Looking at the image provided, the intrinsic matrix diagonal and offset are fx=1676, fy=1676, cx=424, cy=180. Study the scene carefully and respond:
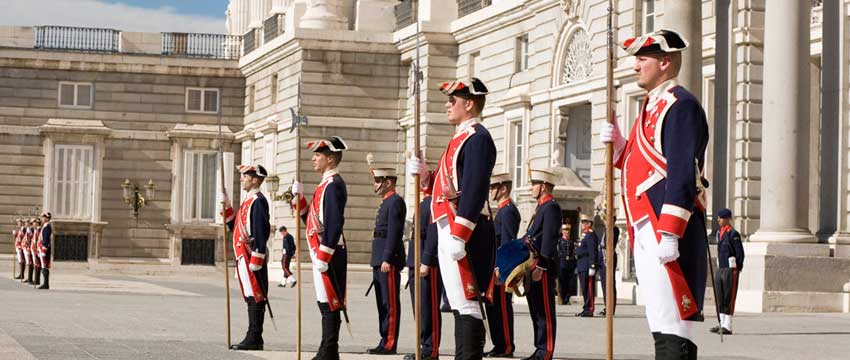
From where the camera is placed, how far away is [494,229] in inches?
435

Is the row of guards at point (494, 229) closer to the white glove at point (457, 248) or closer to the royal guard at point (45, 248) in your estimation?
the white glove at point (457, 248)

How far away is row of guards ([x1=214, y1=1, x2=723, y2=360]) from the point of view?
8406 mm

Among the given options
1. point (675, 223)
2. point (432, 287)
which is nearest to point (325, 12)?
point (432, 287)

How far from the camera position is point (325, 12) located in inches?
1860

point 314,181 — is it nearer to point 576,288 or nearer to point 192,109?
point 192,109

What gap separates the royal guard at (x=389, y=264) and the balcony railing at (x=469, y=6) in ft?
88.6

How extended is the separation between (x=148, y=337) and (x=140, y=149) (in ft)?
133

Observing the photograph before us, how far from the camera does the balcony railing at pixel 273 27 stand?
5141 centimetres

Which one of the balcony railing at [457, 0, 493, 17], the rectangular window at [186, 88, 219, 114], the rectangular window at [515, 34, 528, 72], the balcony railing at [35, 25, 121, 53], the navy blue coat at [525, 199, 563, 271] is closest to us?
the navy blue coat at [525, 199, 563, 271]

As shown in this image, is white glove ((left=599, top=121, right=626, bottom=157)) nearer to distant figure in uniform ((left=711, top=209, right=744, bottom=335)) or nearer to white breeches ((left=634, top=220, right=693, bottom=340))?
white breeches ((left=634, top=220, right=693, bottom=340))

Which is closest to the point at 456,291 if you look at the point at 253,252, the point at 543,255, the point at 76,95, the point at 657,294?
the point at 657,294

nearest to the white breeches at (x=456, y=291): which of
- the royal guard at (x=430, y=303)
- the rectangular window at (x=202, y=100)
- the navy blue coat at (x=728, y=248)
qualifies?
the royal guard at (x=430, y=303)

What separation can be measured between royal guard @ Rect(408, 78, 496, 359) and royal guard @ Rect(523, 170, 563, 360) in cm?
400

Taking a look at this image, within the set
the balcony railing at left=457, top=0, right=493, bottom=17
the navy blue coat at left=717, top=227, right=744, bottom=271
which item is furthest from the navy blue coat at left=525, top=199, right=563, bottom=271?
the balcony railing at left=457, top=0, right=493, bottom=17
